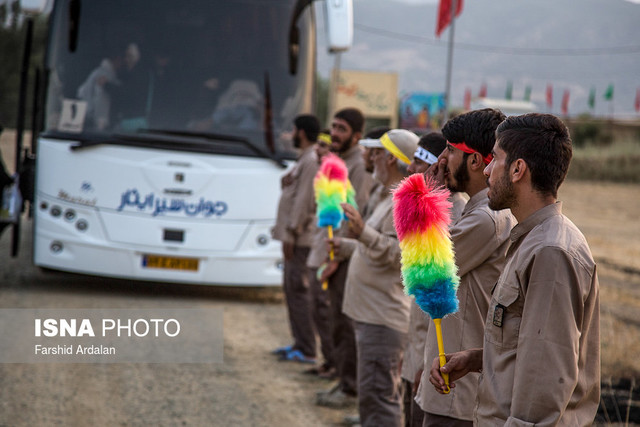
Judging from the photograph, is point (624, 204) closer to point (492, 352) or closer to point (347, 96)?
point (347, 96)

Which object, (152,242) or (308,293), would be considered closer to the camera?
(308,293)

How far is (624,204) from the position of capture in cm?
3153

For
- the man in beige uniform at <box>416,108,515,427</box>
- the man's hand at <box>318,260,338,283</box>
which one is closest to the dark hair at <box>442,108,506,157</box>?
the man in beige uniform at <box>416,108,515,427</box>

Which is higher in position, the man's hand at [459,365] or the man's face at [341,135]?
the man's face at [341,135]

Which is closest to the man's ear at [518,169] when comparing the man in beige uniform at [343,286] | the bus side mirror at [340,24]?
the man in beige uniform at [343,286]

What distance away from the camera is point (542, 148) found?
251 cm

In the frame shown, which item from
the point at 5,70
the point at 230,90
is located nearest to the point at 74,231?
the point at 230,90

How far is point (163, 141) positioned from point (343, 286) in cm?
420

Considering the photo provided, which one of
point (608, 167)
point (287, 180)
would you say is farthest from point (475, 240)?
point (608, 167)

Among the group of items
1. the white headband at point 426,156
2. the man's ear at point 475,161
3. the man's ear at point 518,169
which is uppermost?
the man's ear at point 518,169

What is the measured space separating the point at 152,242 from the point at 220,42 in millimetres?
2406

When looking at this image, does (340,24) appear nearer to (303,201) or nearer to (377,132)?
(303,201)

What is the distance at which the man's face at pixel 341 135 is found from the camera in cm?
664

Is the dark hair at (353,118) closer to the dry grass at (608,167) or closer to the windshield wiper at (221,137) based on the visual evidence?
the windshield wiper at (221,137)
